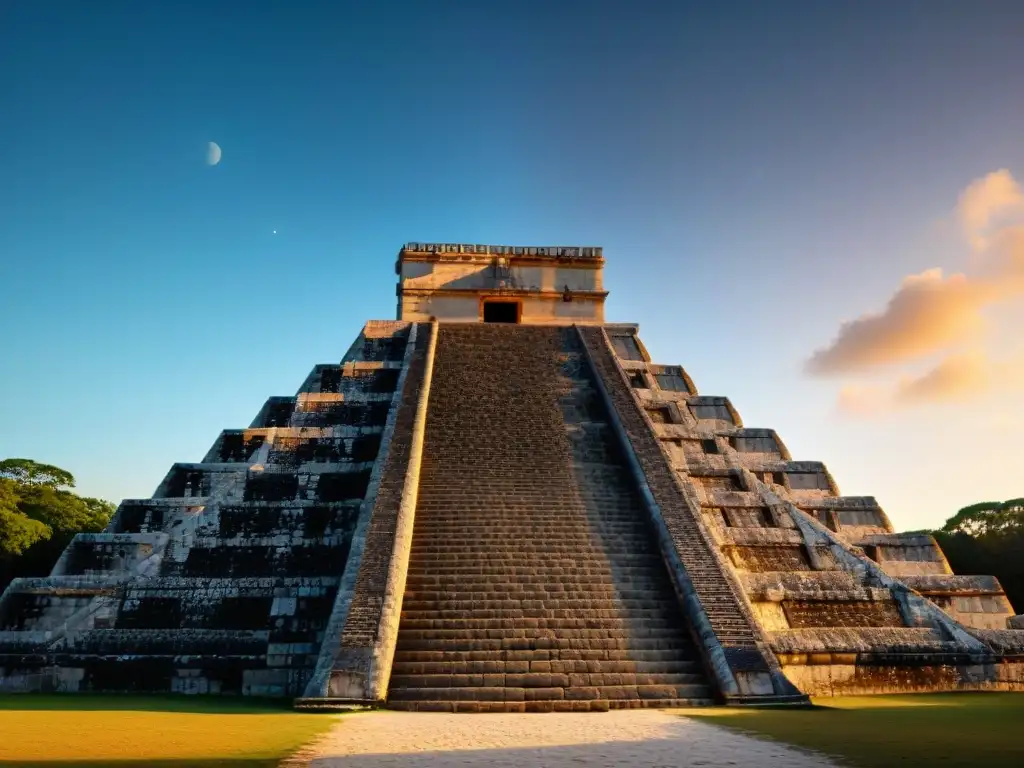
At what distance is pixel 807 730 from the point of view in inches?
228

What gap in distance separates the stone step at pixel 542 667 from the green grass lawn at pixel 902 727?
0.87 m

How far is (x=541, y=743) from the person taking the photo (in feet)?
17.6

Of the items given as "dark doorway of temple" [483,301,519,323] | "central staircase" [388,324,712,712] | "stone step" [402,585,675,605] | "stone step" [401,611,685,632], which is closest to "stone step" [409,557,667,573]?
"central staircase" [388,324,712,712]

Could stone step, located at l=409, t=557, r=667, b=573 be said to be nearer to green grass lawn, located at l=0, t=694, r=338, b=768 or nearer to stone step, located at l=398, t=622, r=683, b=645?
stone step, located at l=398, t=622, r=683, b=645

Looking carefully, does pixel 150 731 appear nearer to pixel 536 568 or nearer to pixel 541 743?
pixel 541 743

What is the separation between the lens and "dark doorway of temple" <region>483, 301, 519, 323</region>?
21.1m

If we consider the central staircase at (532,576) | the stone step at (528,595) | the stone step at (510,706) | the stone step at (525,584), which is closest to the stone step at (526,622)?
the central staircase at (532,576)

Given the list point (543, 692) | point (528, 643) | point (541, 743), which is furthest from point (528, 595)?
point (541, 743)

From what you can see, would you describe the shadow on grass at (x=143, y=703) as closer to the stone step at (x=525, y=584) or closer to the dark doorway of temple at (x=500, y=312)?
the stone step at (x=525, y=584)

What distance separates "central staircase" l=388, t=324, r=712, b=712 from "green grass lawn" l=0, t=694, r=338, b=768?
1526mm

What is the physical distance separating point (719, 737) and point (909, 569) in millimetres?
7282

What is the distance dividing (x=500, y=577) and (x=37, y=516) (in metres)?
23.4

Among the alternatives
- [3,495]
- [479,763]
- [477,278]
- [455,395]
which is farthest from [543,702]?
[3,495]

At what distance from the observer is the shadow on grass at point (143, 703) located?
23.1 ft
